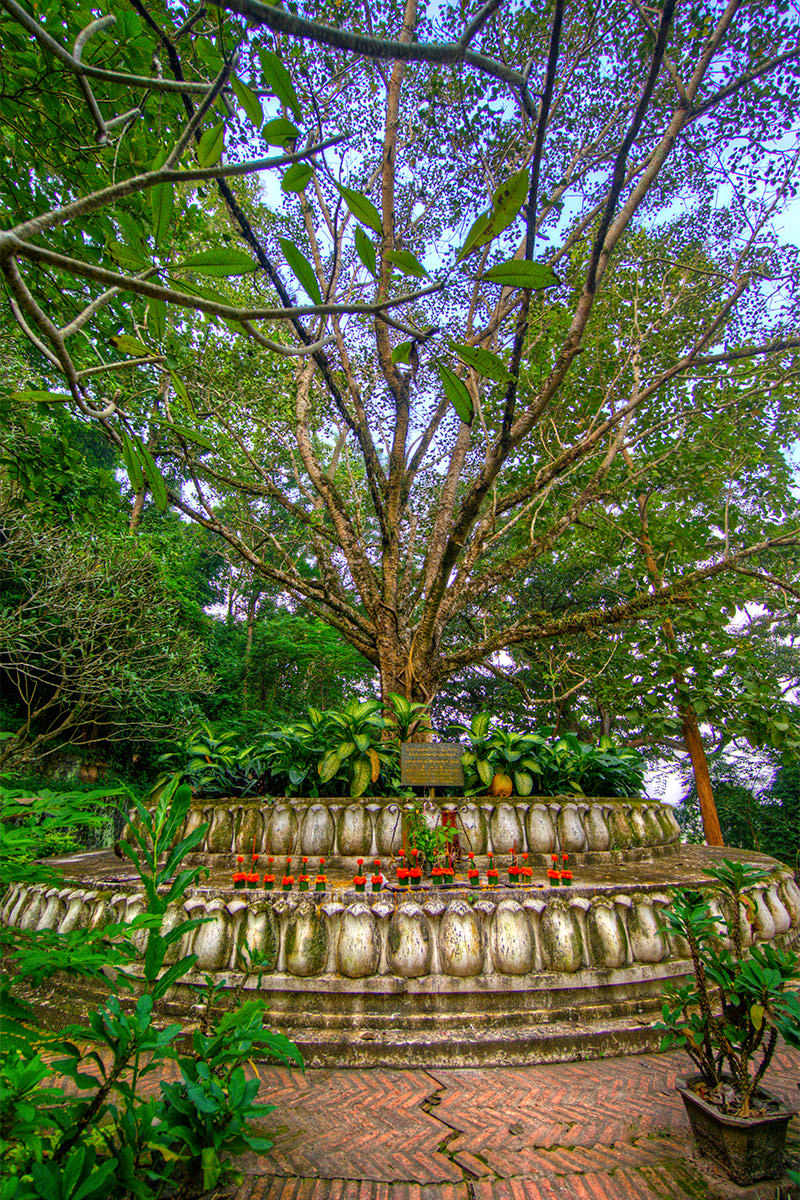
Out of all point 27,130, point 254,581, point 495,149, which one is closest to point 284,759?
point 27,130

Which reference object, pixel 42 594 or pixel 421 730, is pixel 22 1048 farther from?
pixel 42 594

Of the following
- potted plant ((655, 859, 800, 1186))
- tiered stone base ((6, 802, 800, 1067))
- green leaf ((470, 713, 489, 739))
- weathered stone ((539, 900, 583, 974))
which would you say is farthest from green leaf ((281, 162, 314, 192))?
green leaf ((470, 713, 489, 739))

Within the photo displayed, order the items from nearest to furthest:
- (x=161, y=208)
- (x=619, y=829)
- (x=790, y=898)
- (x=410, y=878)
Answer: (x=161, y=208), (x=410, y=878), (x=790, y=898), (x=619, y=829)

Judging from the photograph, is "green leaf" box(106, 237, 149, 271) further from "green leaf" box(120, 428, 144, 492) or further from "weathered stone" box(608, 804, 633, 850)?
"weathered stone" box(608, 804, 633, 850)

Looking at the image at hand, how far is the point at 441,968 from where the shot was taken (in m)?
2.87

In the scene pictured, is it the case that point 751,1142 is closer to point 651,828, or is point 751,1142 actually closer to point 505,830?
point 505,830

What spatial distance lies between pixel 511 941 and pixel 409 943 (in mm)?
571

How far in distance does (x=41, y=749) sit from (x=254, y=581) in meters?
8.25

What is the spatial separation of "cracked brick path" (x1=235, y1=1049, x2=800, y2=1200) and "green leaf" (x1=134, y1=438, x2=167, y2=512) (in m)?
2.26

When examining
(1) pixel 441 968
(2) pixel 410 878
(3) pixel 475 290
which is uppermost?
(3) pixel 475 290

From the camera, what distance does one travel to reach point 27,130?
2.77 metres

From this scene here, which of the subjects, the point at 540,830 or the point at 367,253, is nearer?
the point at 367,253

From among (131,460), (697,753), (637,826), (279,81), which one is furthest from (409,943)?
(697,753)

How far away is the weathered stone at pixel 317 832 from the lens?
414 cm
